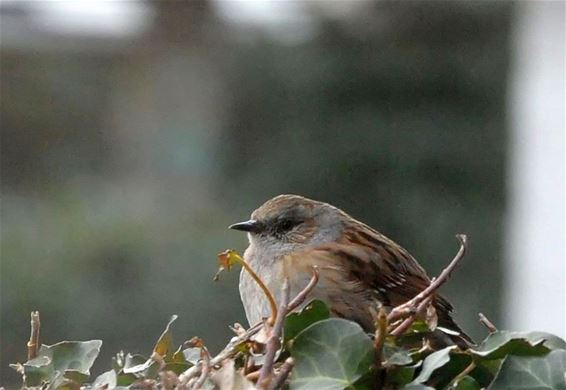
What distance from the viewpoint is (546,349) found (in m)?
1.63

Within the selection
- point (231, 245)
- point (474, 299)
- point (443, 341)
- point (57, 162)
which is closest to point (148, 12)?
point (57, 162)

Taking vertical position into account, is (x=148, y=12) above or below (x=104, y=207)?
above

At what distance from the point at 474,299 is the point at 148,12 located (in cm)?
432

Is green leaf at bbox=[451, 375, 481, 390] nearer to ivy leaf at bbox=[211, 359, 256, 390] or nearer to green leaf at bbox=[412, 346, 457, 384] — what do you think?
green leaf at bbox=[412, 346, 457, 384]

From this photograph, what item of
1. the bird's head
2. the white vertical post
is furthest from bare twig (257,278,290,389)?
the white vertical post

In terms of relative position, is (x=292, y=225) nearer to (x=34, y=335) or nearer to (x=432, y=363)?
(x=34, y=335)

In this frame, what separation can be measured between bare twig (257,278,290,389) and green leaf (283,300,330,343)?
5cm

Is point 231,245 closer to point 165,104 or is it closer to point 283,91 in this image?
point 283,91

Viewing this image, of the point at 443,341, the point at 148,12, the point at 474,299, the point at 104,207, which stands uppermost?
the point at 148,12

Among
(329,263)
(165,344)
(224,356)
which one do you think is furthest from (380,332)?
(329,263)

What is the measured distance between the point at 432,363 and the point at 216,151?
9327 mm

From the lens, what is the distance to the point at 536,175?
10.6 metres

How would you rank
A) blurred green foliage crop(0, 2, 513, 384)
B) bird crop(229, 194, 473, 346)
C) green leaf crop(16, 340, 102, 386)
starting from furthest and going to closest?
blurred green foliage crop(0, 2, 513, 384), bird crop(229, 194, 473, 346), green leaf crop(16, 340, 102, 386)

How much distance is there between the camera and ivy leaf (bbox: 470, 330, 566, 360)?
5.33ft
